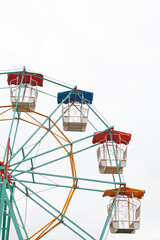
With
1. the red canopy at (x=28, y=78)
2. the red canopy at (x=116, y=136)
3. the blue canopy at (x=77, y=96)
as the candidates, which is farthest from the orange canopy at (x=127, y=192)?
the red canopy at (x=28, y=78)

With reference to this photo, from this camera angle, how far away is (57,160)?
12266 millimetres

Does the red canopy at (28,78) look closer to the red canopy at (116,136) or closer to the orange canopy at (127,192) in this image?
the red canopy at (116,136)

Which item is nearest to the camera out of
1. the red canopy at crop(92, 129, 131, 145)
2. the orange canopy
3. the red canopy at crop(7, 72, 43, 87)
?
the orange canopy

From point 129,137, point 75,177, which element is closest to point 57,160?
point 75,177

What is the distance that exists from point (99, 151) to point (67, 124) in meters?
1.53

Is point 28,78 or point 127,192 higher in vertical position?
point 28,78

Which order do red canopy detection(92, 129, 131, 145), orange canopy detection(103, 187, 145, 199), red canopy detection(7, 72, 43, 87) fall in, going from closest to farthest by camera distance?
orange canopy detection(103, 187, 145, 199) < red canopy detection(92, 129, 131, 145) < red canopy detection(7, 72, 43, 87)

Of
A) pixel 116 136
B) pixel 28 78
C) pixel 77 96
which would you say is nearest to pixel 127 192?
pixel 116 136

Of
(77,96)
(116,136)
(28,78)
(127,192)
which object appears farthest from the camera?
(28,78)

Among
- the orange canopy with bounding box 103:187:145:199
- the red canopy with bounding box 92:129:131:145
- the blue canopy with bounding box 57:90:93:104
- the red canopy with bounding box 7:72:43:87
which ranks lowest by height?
the orange canopy with bounding box 103:187:145:199

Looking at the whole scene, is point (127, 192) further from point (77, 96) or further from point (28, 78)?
point (28, 78)

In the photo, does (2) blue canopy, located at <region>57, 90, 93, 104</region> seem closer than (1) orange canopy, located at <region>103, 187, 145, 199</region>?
No

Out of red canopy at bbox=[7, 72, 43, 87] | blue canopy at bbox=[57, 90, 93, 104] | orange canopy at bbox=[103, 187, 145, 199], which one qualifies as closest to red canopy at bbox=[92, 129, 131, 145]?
blue canopy at bbox=[57, 90, 93, 104]

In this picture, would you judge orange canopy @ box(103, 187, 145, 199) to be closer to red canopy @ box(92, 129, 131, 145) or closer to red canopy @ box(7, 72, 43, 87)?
red canopy @ box(92, 129, 131, 145)
